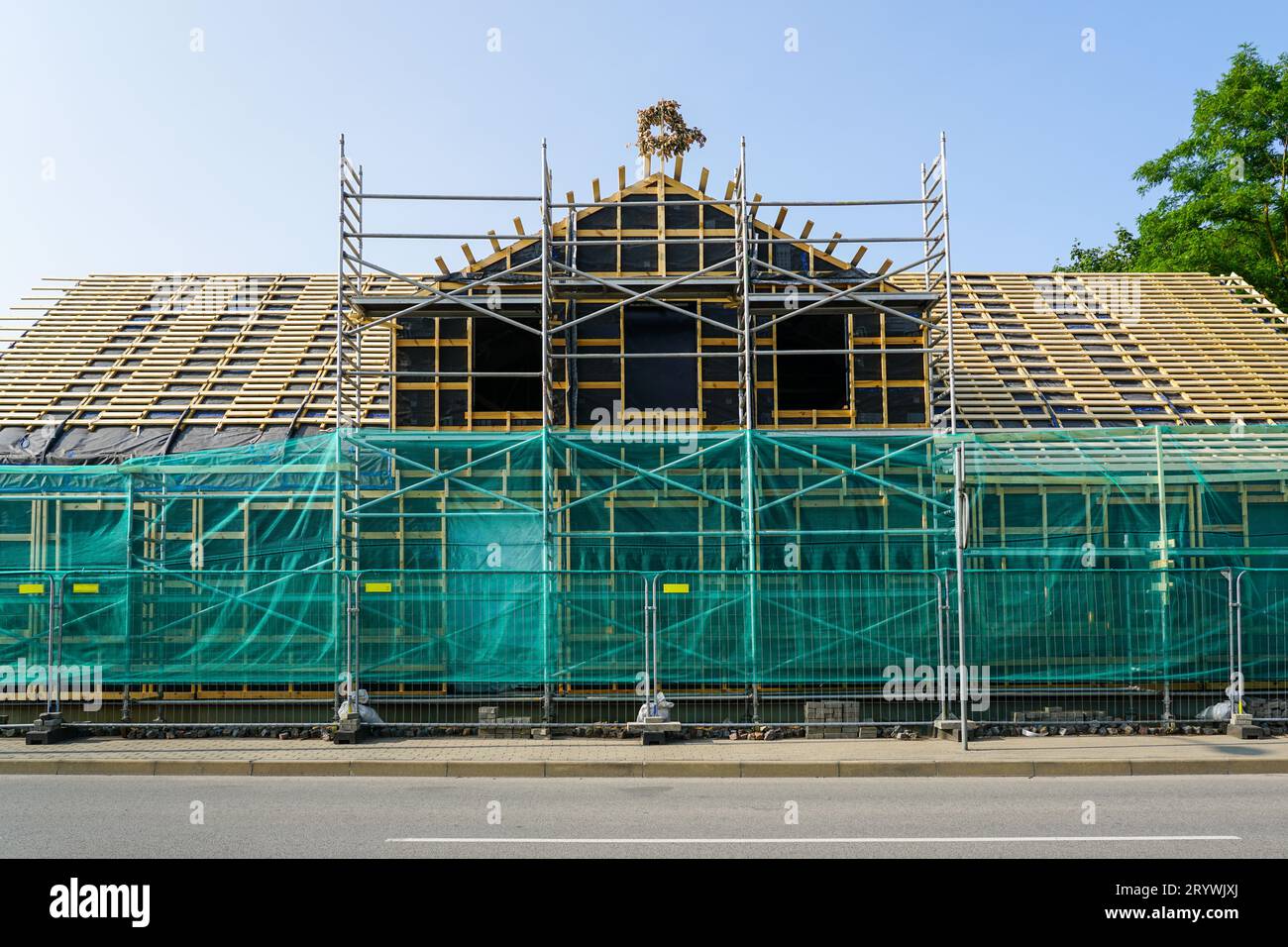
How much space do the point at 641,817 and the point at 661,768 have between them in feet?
9.42

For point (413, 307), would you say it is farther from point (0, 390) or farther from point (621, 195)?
point (0, 390)

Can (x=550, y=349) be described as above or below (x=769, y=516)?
above

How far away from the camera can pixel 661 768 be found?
42.1ft

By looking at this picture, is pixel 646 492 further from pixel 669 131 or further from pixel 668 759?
pixel 669 131

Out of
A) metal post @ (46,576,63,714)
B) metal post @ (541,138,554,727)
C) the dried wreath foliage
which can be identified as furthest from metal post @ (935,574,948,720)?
the dried wreath foliage

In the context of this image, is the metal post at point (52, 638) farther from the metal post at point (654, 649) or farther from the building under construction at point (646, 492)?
the metal post at point (654, 649)

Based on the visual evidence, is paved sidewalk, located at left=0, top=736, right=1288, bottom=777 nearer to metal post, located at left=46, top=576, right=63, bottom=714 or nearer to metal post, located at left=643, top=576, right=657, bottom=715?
metal post, located at left=46, top=576, right=63, bottom=714

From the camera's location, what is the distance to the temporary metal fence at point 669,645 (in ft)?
48.6

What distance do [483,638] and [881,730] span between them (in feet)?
16.4

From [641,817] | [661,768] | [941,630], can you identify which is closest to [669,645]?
[661,768]

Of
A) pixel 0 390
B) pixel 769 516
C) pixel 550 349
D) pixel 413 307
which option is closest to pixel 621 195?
pixel 550 349

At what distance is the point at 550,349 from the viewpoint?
19.7m

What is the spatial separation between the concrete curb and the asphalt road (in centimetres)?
28

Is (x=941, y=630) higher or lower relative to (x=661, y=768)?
higher
